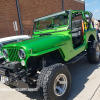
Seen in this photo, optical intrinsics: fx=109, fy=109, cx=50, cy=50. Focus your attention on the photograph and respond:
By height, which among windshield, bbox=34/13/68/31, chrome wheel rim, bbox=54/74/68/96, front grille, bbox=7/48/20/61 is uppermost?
windshield, bbox=34/13/68/31

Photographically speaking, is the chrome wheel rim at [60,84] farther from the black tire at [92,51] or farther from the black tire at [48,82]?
the black tire at [92,51]

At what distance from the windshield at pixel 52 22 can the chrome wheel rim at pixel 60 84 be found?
1.69 meters

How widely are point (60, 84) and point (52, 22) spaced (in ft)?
7.02

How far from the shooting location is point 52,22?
369 centimetres

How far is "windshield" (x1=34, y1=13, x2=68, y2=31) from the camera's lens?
3364 millimetres

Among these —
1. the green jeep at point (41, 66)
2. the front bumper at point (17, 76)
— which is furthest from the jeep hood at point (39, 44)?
the front bumper at point (17, 76)

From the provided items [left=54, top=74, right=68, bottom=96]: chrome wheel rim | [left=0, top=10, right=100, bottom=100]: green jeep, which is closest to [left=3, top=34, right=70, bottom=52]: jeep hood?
[left=0, top=10, right=100, bottom=100]: green jeep

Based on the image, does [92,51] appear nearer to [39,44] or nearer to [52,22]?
[52,22]

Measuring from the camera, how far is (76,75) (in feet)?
11.8

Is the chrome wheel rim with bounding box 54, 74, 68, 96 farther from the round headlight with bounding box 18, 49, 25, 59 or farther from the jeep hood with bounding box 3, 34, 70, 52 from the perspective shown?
the round headlight with bounding box 18, 49, 25, 59

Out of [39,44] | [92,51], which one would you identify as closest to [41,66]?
[39,44]

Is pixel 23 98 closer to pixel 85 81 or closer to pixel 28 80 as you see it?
pixel 28 80

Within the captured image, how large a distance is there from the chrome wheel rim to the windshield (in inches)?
66.6

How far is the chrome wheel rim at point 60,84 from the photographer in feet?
7.43
